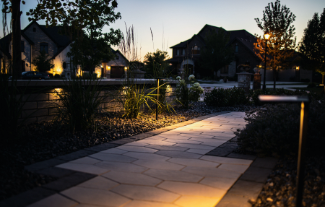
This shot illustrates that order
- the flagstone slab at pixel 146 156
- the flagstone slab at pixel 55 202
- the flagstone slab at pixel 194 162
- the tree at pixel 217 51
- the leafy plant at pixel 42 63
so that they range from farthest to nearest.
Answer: the tree at pixel 217 51, the leafy plant at pixel 42 63, the flagstone slab at pixel 146 156, the flagstone slab at pixel 194 162, the flagstone slab at pixel 55 202

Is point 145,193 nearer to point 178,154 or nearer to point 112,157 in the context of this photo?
point 112,157

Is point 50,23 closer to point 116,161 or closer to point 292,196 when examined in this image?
point 116,161

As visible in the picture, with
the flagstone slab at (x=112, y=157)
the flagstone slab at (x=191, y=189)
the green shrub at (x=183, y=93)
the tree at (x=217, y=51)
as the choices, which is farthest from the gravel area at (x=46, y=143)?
the tree at (x=217, y=51)

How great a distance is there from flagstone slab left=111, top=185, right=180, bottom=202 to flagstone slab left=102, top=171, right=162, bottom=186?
91mm

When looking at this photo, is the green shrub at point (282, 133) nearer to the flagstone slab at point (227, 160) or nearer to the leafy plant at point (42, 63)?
the flagstone slab at point (227, 160)

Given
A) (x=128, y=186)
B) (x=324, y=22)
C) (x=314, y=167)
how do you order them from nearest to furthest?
(x=128, y=186) < (x=314, y=167) < (x=324, y=22)

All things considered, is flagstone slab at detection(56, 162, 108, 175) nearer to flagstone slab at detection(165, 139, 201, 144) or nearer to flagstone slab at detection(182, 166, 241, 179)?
flagstone slab at detection(182, 166, 241, 179)

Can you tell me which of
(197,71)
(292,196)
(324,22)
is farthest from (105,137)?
(197,71)

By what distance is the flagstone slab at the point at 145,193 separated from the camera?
82.0 inches

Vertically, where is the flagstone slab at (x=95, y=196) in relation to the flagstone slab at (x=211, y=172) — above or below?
above

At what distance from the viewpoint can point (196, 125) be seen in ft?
17.7

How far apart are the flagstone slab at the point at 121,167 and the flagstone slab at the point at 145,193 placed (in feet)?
1.37

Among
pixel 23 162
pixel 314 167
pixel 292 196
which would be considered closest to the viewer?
pixel 292 196

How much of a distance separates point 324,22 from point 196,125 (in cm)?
1613
